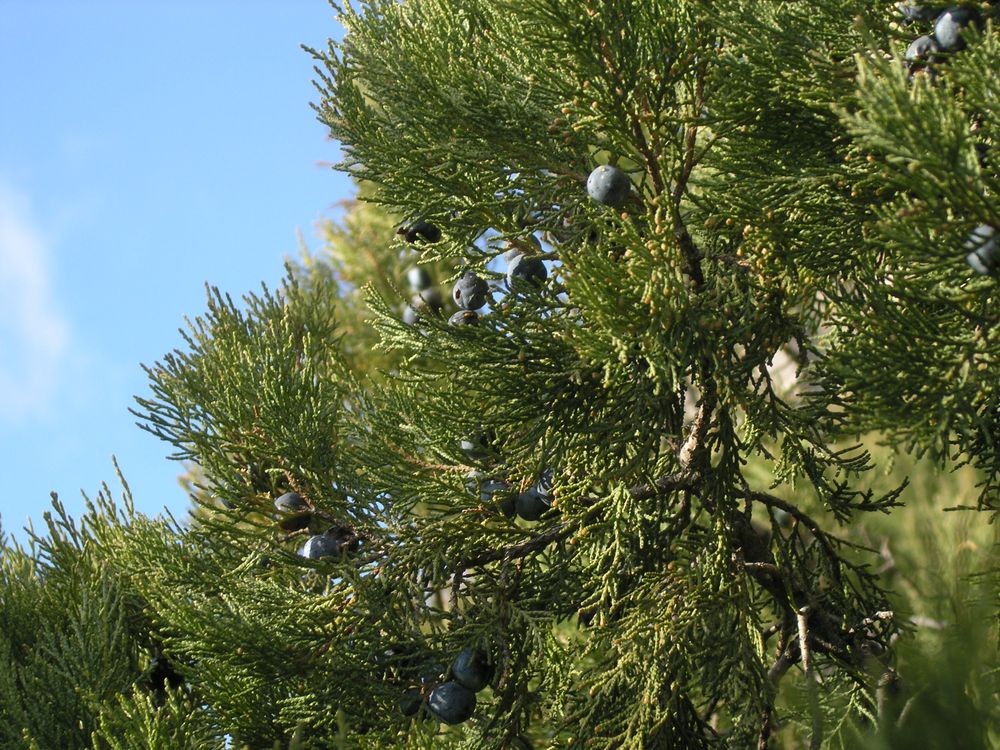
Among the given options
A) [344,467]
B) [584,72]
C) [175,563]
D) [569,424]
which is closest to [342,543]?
[344,467]

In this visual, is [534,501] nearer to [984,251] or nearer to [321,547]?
[321,547]

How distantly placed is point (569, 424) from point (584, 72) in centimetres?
86

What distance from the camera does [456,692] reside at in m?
2.55

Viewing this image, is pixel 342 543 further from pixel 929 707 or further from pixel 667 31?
pixel 929 707

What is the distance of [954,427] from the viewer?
6.82 feet

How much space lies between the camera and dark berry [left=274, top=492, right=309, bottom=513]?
3.19 m

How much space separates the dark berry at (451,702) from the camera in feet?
8.30

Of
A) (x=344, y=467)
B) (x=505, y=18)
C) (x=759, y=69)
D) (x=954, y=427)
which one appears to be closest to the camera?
(x=954, y=427)

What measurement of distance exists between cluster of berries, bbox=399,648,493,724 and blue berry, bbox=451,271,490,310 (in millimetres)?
1016

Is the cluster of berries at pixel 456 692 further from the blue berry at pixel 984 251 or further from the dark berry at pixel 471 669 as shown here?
the blue berry at pixel 984 251

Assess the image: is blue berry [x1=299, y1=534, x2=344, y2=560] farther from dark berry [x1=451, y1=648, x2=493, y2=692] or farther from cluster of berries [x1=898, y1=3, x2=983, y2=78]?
cluster of berries [x1=898, y1=3, x2=983, y2=78]

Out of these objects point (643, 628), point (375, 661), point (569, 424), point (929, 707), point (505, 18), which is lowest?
point (929, 707)

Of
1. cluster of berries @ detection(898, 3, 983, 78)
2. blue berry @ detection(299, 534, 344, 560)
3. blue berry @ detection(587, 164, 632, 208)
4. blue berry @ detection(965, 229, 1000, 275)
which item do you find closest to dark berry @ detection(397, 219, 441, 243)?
blue berry @ detection(587, 164, 632, 208)

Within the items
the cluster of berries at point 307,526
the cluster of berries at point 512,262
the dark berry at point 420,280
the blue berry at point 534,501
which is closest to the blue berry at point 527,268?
the cluster of berries at point 512,262
